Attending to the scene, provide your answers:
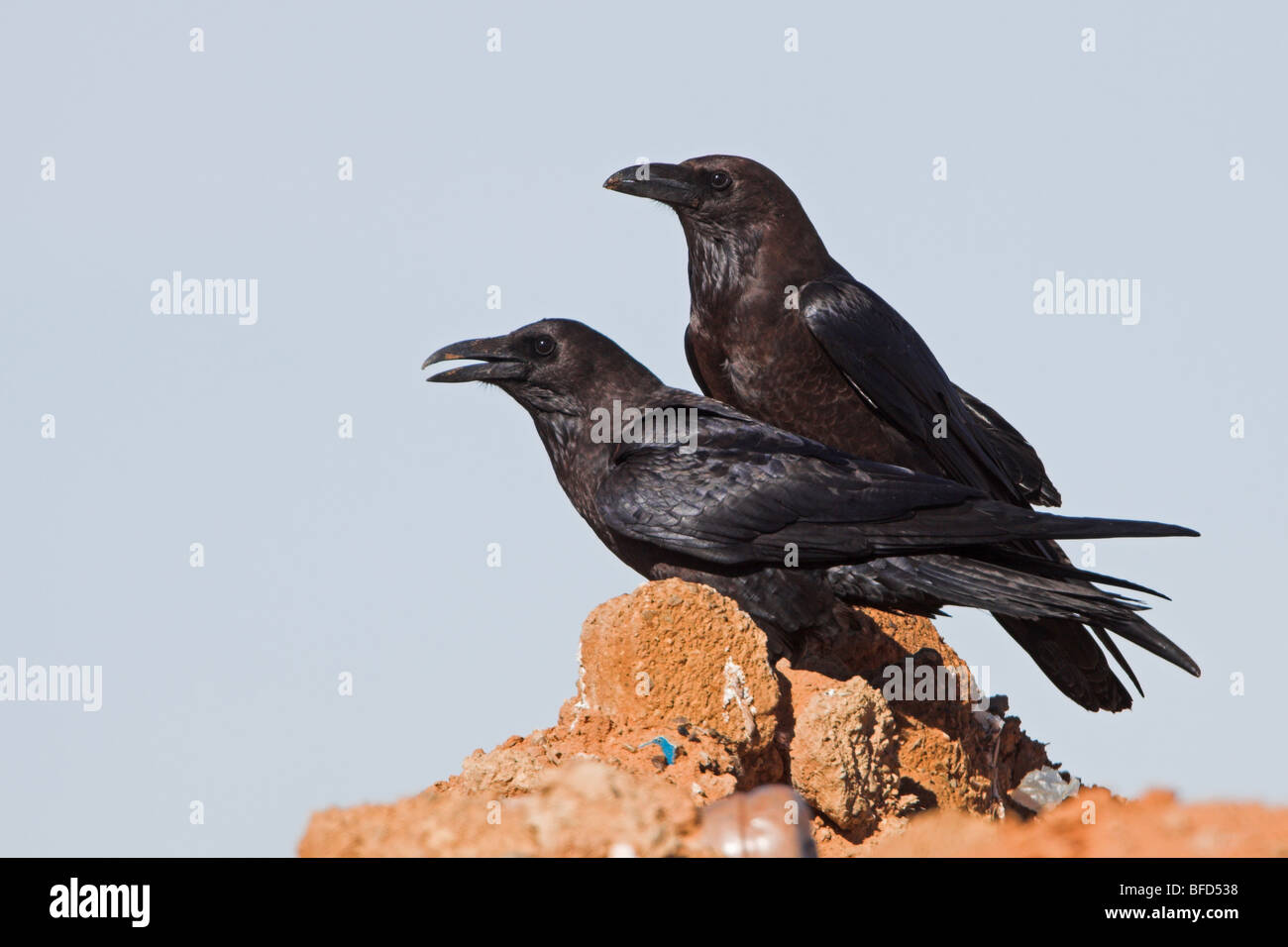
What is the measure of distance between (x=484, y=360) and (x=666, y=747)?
3.11m

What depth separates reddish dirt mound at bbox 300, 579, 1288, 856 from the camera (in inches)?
183

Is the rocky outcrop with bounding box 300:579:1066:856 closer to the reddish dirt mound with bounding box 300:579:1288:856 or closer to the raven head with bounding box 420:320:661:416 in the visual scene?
the reddish dirt mound with bounding box 300:579:1288:856

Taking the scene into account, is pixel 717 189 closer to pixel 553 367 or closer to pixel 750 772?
pixel 553 367

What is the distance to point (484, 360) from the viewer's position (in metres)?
8.83

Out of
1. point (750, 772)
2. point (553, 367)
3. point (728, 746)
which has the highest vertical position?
point (553, 367)

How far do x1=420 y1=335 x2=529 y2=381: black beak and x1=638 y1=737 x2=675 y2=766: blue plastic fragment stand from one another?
2.88m

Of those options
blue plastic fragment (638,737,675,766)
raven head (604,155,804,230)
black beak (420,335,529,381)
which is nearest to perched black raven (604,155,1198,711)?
raven head (604,155,804,230)

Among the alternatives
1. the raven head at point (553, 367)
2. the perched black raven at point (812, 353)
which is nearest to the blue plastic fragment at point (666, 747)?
the raven head at point (553, 367)

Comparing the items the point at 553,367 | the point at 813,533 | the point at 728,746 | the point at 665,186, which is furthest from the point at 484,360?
the point at 728,746

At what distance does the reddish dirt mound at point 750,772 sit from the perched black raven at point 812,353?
714 millimetres

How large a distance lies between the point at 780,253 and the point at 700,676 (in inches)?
128

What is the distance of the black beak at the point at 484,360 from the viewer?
879cm

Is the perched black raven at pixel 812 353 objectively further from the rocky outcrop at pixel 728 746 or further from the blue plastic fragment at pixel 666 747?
the blue plastic fragment at pixel 666 747
